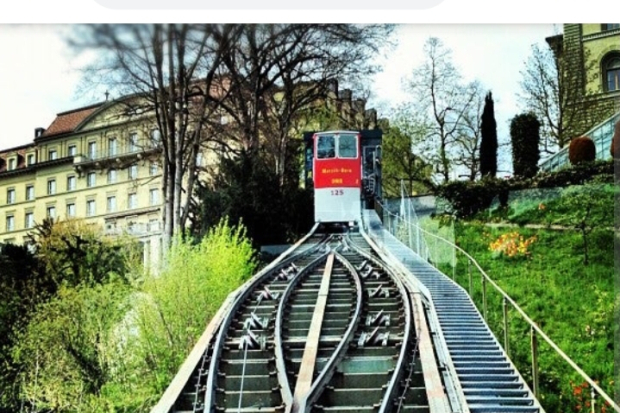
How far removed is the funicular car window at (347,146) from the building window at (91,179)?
1.25 m

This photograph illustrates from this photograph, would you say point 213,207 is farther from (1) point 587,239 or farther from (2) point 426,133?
(1) point 587,239

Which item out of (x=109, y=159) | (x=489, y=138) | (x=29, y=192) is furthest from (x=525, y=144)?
(x=29, y=192)

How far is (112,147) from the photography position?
4707 millimetres

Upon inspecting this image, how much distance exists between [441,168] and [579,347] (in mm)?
1122

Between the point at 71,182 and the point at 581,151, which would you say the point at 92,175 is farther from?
the point at 581,151

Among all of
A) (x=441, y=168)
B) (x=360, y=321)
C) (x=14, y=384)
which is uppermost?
(x=441, y=168)

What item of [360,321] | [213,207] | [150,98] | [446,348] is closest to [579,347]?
[446,348]

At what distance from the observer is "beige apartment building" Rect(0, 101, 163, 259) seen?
15.0ft

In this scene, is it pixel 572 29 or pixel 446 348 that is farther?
pixel 572 29

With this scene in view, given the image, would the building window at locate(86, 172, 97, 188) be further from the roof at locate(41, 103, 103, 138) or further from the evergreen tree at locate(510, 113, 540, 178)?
the evergreen tree at locate(510, 113, 540, 178)

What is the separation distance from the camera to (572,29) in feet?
15.5

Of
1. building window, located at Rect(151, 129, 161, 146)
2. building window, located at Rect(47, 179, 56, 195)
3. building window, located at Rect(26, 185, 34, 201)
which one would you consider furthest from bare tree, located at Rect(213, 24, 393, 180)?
building window, located at Rect(26, 185, 34, 201)

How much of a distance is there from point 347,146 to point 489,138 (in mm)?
731

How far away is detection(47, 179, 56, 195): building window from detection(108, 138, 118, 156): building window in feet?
1.02
